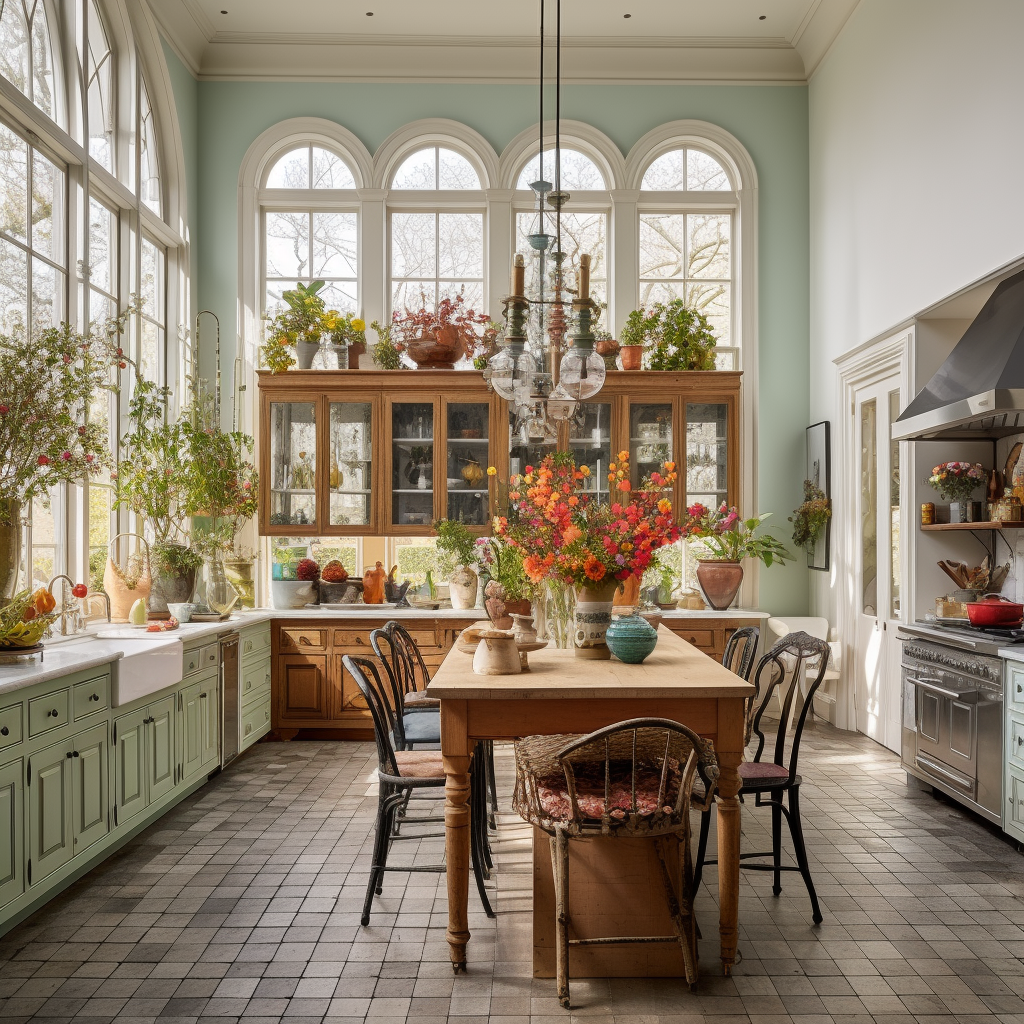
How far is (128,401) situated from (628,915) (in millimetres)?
4598

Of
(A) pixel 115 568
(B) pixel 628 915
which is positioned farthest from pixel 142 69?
(B) pixel 628 915

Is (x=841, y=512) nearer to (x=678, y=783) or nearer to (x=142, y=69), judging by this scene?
(x=678, y=783)

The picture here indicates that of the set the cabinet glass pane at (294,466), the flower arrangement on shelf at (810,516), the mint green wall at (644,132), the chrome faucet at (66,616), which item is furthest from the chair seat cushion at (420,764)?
the mint green wall at (644,132)

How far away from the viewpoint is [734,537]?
7113 millimetres

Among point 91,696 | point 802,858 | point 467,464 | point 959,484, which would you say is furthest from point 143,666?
point 959,484

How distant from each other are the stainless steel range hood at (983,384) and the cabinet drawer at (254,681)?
4017 mm

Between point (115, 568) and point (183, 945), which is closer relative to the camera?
point (183, 945)

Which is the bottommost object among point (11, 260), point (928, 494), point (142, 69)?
point (928, 494)

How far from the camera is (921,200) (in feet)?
18.3

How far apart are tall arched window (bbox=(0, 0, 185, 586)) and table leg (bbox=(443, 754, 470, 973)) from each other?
109 inches

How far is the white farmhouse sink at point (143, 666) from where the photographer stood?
416 centimetres

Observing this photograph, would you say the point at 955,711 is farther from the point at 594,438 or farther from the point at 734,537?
the point at 594,438

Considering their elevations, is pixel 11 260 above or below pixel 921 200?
below

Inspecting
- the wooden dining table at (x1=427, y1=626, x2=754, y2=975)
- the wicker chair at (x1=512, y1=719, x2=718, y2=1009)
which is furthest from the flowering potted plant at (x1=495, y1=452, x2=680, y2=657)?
the wicker chair at (x1=512, y1=719, x2=718, y2=1009)
